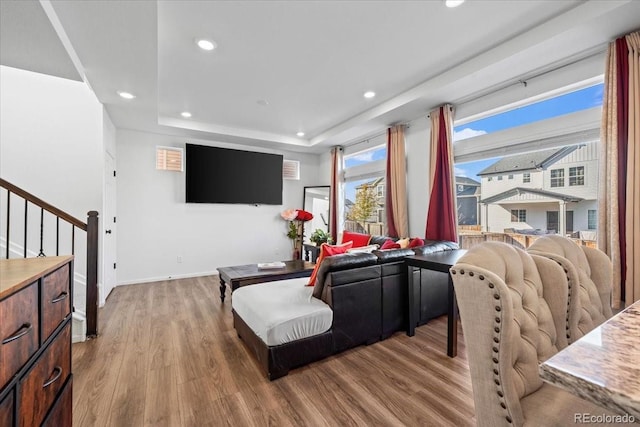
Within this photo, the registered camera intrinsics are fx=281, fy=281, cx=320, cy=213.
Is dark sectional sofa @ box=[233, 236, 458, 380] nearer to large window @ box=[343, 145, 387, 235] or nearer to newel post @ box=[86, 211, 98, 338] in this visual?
newel post @ box=[86, 211, 98, 338]

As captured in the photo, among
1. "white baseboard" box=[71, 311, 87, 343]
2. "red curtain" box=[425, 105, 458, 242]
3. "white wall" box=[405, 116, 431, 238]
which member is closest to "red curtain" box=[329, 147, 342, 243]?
"white wall" box=[405, 116, 431, 238]

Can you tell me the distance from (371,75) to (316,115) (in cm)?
147

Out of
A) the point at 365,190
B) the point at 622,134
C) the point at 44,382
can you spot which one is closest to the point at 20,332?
the point at 44,382

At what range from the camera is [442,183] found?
371cm

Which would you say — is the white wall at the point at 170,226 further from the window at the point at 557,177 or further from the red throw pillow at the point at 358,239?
the window at the point at 557,177

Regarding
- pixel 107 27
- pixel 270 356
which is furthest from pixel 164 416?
pixel 107 27

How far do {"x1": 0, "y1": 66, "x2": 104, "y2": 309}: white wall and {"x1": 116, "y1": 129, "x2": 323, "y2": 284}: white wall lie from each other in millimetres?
1242

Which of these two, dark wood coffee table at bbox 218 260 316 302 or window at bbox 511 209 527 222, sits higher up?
window at bbox 511 209 527 222

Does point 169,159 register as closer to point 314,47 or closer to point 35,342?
point 314,47

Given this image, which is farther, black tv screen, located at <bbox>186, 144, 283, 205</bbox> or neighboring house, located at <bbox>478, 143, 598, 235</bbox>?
black tv screen, located at <bbox>186, 144, 283, 205</bbox>

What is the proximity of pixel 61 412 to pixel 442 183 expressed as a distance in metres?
3.90

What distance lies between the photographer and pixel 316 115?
14.9 ft

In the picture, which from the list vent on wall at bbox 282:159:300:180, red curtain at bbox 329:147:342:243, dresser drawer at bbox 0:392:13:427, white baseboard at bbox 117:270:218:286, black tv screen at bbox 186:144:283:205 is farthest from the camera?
vent on wall at bbox 282:159:300:180

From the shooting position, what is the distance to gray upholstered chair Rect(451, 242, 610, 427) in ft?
2.75
